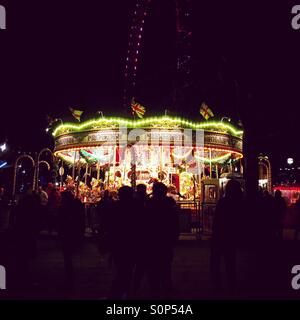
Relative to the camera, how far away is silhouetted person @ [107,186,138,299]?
506cm

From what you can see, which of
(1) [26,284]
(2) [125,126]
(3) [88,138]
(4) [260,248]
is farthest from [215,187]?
(1) [26,284]

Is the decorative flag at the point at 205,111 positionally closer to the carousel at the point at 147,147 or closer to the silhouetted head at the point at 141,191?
the carousel at the point at 147,147

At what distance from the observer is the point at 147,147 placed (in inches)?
696

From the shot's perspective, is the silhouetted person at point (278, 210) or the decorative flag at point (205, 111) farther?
the decorative flag at point (205, 111)

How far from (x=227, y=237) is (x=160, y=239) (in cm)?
132

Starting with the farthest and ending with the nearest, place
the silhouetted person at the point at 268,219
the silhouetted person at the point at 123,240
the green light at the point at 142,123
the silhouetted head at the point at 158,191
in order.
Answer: the green light at the point at 142,123, the silhouetted person at the point at 268,219, the silhouetted head at the point at 158,191, the silhouetted person at the point at 123,240

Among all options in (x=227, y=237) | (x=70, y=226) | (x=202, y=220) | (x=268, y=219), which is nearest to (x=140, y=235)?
(x=227, y=237)

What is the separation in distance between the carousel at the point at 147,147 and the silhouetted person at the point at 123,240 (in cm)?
816

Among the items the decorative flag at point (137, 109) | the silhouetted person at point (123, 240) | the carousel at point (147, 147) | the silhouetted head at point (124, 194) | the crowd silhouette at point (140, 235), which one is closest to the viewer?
the silhouetted person at point (123, 240)

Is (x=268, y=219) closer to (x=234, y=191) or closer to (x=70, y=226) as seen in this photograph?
(x=234, y=191)

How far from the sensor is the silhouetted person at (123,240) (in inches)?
199

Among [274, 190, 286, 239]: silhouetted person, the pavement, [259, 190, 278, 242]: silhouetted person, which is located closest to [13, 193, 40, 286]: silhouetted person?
the pavement

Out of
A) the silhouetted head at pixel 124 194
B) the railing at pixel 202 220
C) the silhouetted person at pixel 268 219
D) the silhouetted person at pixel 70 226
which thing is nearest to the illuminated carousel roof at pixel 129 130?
the railing at pixel 202 220

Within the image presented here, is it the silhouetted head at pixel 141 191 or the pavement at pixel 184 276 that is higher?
the silhouetted head at pixel 141 191
